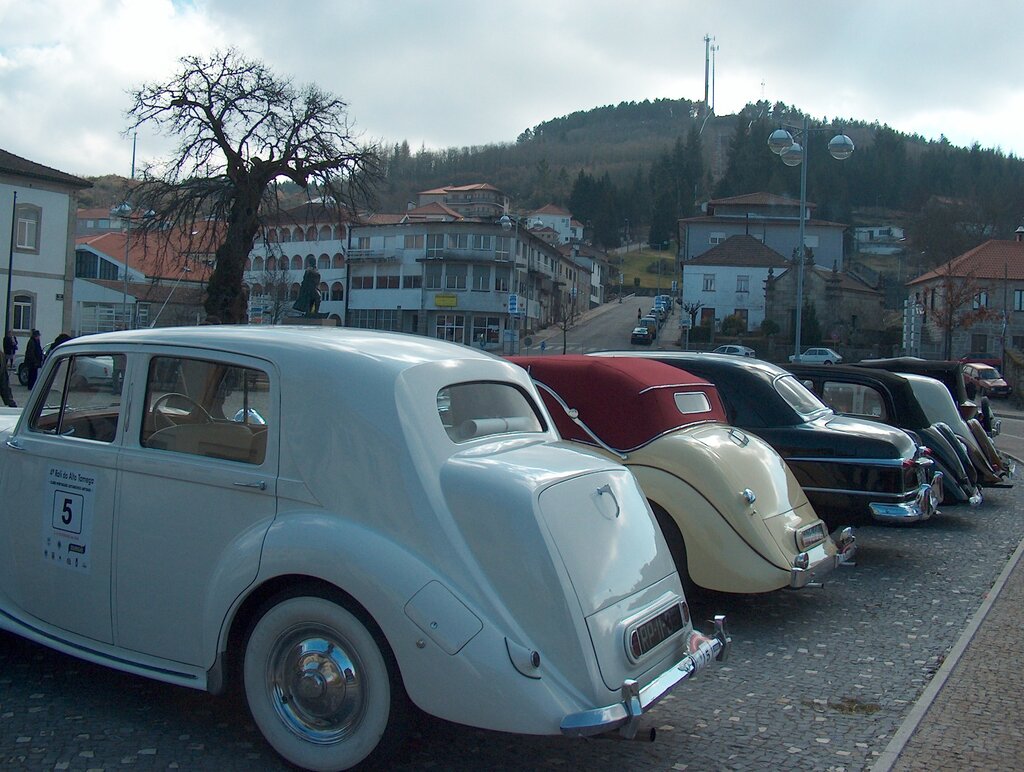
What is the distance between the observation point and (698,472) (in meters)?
6.28

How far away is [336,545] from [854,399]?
27.5 ft

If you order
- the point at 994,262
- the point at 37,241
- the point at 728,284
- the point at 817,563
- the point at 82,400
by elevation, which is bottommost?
the point at 817,563

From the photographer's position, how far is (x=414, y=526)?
12.0 ft

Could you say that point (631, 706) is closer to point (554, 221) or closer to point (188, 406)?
point (188, 406)

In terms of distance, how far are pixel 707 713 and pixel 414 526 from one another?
2063 millimetres

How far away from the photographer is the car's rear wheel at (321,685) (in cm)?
360

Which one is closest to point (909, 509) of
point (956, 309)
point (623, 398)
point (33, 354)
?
point (623, 398)

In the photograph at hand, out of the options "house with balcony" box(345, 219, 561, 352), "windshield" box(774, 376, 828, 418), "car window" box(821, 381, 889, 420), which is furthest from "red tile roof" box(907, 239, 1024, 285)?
"windshield" box(774, 376, 828, 418)

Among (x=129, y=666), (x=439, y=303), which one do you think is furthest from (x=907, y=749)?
(x=439, y=303)

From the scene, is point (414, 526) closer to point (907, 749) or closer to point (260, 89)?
point (907, 749)

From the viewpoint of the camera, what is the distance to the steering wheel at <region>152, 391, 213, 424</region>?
4.31 metres

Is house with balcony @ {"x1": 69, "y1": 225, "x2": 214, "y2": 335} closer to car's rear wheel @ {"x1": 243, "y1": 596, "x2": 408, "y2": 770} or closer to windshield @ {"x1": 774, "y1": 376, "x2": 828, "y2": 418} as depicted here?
windshield @ {"x1": 774, "y1": 376, "x2": 828, "y2": 418}

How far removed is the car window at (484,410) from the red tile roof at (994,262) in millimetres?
69236

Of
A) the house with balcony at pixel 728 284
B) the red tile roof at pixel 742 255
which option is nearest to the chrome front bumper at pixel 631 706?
the house with balcony at pixel 728 284
